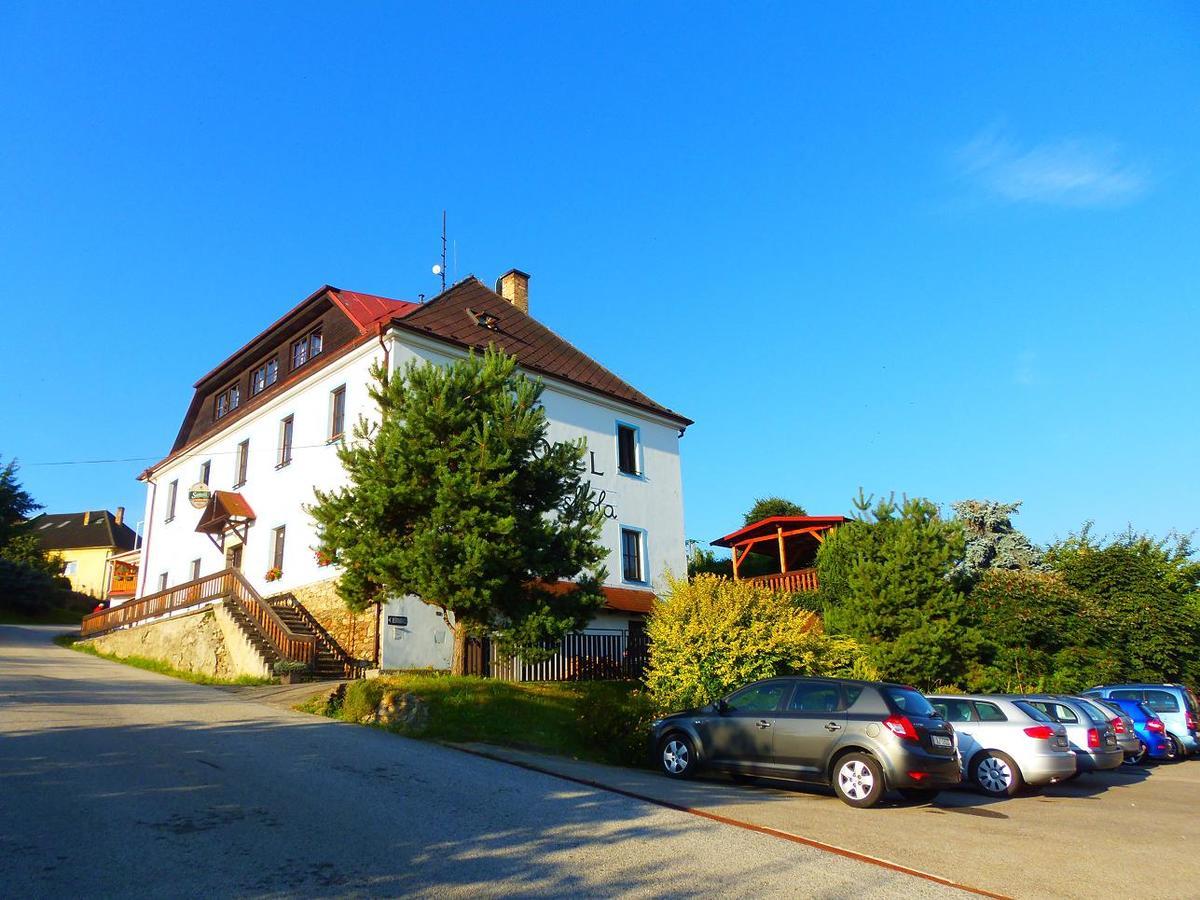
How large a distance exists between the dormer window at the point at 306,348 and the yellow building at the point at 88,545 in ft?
145

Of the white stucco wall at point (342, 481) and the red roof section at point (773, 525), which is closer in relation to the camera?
the white stucco wall at point (342, 481)

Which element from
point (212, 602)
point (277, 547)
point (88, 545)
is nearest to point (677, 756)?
point (212, 602)

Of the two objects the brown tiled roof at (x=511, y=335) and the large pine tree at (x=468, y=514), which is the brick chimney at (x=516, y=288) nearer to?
the brown tiled roof at (x=511, y=335)

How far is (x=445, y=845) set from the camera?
6969mm

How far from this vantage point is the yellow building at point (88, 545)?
212 ft

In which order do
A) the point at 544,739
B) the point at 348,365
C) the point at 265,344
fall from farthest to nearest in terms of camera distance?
the point at 265,344 → the point at 348,365 → the point at 544,739

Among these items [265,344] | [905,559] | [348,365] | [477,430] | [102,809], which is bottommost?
[102,809]

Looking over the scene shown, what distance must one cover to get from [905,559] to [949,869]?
1328cm

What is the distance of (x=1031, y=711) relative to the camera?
12977 millimetres

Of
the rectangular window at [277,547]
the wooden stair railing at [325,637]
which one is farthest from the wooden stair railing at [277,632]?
the rectangular window at [277,547]

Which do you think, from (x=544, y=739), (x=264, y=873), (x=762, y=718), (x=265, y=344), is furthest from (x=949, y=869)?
(x=265, y=344)

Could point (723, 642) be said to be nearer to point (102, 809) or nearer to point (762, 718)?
point (762, 718)

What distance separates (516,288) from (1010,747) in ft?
74.9

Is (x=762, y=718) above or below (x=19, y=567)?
below
